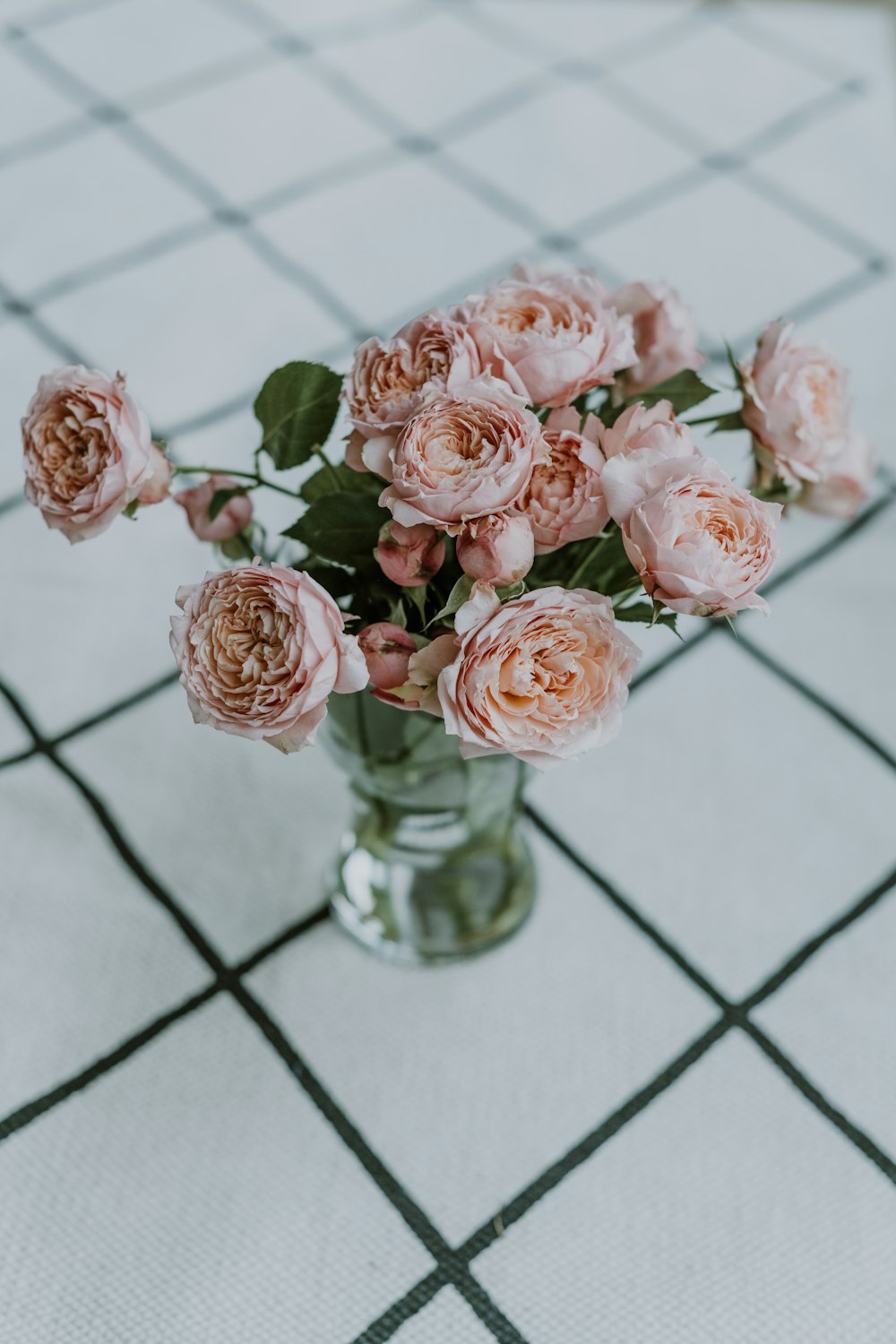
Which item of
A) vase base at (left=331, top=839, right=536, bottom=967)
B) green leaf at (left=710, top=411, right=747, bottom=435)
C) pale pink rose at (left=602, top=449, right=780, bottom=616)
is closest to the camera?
pale pink rose at (left=602, top=449, right=780, bottom=616)

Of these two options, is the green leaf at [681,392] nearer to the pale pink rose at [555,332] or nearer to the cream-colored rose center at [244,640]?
the pale pink rose at [555,332]

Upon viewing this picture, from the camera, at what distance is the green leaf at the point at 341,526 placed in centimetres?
42

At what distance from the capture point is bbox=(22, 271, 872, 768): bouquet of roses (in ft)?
1.19

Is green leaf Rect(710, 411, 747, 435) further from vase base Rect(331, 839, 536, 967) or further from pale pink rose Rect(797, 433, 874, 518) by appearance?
vase base Rect(331, 839, 536, 967)

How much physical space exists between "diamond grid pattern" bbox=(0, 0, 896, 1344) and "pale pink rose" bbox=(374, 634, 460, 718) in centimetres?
24

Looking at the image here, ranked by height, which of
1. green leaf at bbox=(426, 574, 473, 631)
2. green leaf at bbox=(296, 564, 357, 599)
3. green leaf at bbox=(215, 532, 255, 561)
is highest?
green leaf at bbox=(426, 574, 473, 631)

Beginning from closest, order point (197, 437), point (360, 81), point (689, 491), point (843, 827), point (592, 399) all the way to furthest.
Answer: point (689, 491), point (592, 399), point (843, 827), point (197, 437), point (360, 81)

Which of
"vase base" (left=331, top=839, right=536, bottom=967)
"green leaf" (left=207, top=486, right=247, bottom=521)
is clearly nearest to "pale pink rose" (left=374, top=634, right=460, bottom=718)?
Answer: "green leaf" (left=207, top=486, right=247, bottom=521)

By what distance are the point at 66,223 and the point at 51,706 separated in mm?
512

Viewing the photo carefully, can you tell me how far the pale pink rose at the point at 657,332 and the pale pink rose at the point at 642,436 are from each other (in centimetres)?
7

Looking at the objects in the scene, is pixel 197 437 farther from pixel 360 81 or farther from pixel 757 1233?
pixel 757 1233

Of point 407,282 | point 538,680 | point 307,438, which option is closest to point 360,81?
point 407,282

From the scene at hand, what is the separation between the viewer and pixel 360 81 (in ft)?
3.79

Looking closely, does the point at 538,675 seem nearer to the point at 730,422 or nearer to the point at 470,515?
the point at 470,515
